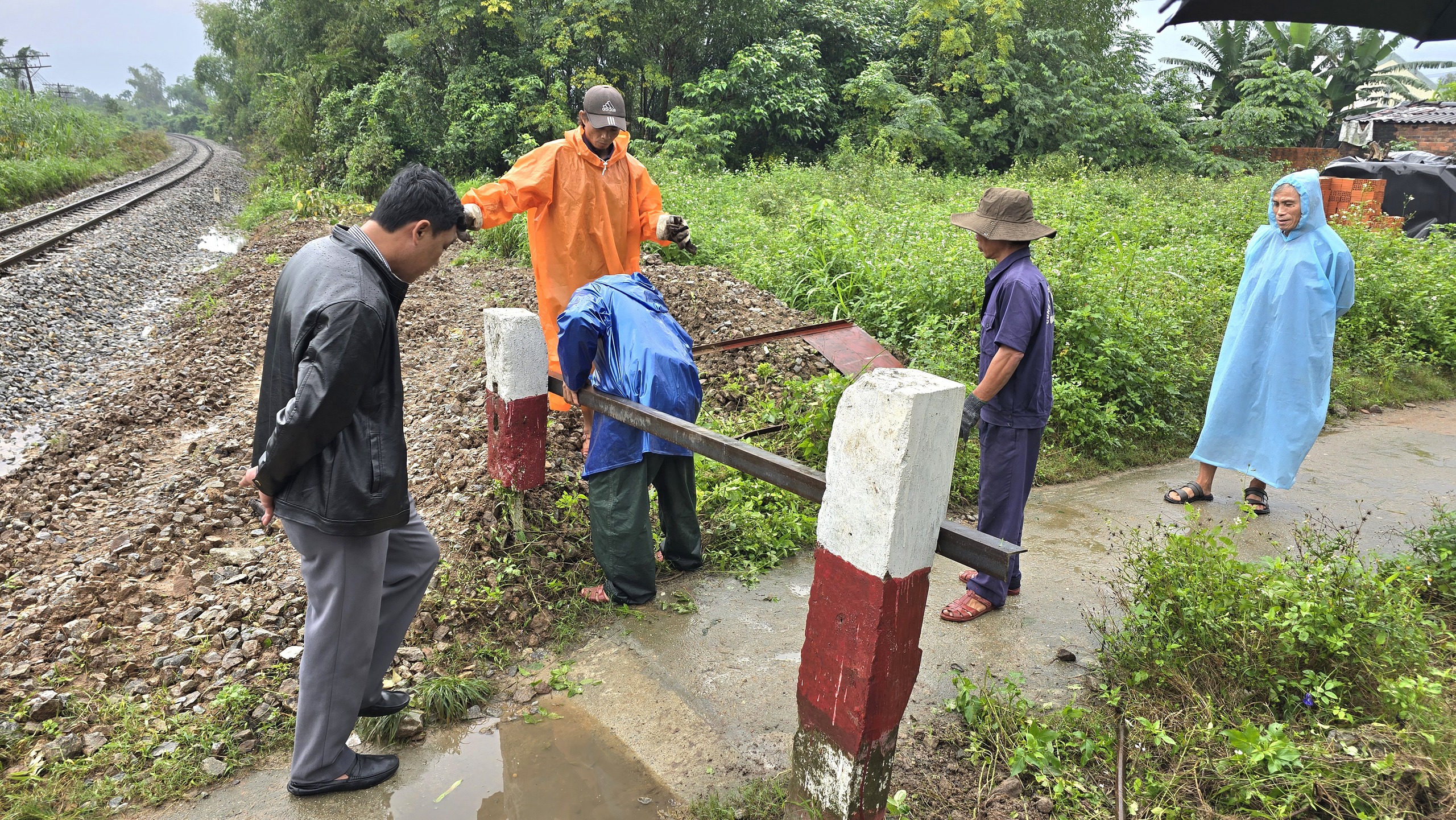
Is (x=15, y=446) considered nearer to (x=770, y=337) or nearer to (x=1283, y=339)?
(x=770, y=337)

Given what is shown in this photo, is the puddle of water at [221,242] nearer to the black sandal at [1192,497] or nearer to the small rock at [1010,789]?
the black sandal at [1192,497]

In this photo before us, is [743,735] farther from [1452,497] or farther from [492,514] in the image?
[1452,497]

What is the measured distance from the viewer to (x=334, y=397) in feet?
7.18

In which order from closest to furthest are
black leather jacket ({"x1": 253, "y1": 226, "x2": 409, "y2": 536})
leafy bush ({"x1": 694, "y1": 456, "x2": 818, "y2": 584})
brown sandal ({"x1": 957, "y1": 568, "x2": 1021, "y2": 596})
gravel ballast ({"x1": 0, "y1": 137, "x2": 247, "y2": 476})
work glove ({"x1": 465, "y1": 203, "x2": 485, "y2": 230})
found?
black leather jacket ({"x1": 253, "y1": 226, "x2": 409, "y2": 536})
work glove ({"x1": 465, "y1": 203, "x2": 485, "y2": 230})
brown sandal ({"x1": 957, "y1": 568, "x2": 1021, "y2": 596})
leafy bush ({"x1": 694, "y1": 456, "x2": 818, "y2": 584})
gravel ballast ({"x1": 0, "y1": 137, "x2": 247, "y2": 476})

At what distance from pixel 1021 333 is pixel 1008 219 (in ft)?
1.64

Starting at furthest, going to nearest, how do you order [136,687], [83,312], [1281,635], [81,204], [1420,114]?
1. [1420,114]
2. [81,204]
3. [83,312]
4. [136,687]
5. [1281,635]

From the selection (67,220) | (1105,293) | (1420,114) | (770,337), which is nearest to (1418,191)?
(1105,293)

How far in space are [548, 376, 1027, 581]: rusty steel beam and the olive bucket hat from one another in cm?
136

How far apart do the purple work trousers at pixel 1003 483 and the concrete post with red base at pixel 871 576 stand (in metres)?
1.53

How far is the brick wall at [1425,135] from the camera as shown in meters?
20.0

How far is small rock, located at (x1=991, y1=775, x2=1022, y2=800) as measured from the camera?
7.94 ft

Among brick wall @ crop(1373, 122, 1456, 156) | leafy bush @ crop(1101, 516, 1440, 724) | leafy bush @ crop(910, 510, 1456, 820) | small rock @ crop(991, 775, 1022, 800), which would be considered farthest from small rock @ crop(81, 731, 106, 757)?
brick wall @ crop(1373, 122, 1456, 156)

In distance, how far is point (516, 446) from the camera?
12.3ft

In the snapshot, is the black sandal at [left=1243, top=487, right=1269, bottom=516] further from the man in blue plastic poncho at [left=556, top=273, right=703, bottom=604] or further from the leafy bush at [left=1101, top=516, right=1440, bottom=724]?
the man in blue plastic poncho at [left=556, top=273, right=703, bottom=604]
